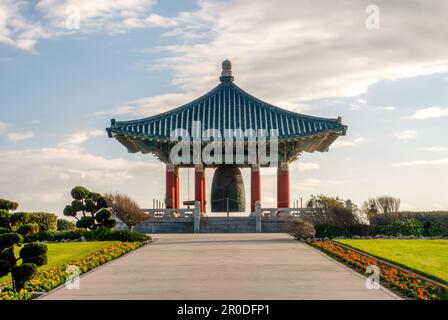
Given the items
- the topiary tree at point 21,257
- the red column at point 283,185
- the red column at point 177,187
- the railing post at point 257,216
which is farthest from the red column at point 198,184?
the topiary tree at point 21,257

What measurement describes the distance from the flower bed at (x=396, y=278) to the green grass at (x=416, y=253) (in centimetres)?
Answer: 46

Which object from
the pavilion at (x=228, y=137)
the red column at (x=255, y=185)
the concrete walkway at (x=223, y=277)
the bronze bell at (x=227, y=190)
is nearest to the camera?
the concrete walkway at (x=223, y=277)

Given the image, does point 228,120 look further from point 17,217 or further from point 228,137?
point 17,217

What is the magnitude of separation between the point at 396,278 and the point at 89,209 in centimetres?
1823

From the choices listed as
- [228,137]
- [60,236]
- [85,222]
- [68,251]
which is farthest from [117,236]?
[228,137]

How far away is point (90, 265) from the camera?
19078mm

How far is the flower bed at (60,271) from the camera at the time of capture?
14680 mm

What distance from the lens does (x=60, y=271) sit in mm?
18109

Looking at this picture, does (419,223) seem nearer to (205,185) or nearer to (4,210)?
(205,185)

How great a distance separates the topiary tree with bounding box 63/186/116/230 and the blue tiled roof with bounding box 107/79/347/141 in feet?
33.3

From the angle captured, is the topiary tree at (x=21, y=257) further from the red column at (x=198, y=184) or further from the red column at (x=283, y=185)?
the red column at (x=283, y=185)

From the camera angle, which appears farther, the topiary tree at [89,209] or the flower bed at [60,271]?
the topiary tree at [89,209]

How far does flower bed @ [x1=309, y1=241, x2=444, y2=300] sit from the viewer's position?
14406 mm

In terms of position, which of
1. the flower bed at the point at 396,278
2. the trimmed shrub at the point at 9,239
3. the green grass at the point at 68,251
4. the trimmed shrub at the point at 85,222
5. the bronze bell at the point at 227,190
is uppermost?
the bronze bell at the point at 227,190
